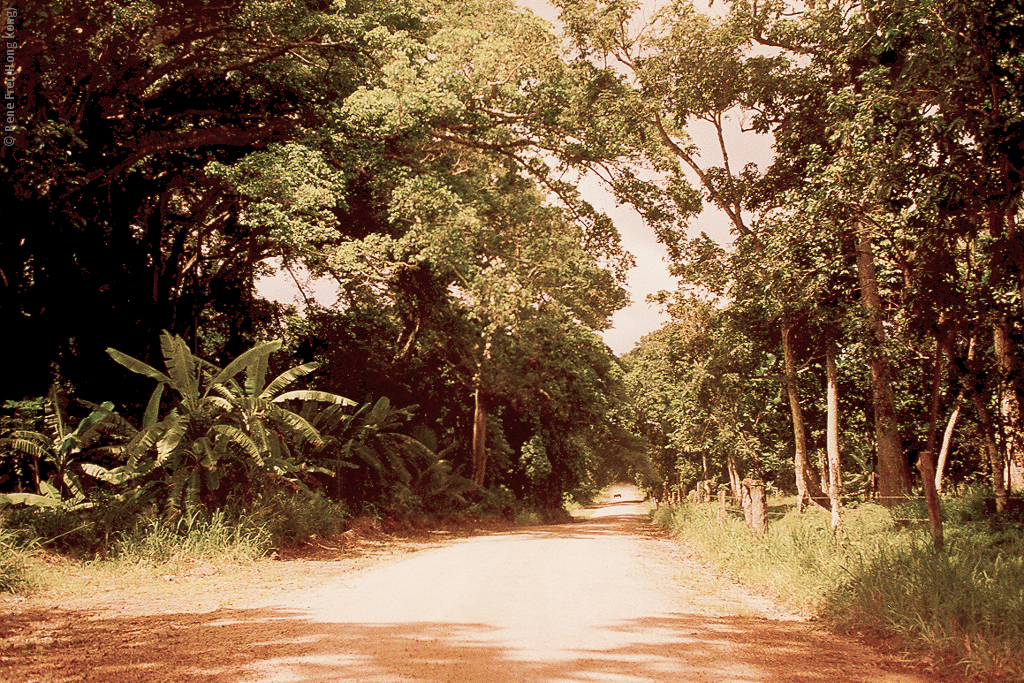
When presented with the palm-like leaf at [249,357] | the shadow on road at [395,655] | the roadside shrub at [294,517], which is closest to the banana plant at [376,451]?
the roadside shrub at [294,517]

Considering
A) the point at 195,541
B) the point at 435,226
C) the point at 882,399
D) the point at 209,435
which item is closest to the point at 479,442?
the point at 435,226

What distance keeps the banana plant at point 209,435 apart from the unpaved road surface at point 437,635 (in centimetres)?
237

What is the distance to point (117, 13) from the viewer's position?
12.2m

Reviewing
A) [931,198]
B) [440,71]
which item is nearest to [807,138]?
[440,71]

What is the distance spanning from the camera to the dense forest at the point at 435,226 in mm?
9367

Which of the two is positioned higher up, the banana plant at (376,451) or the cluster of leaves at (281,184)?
the cluster of leaves at (281,184)

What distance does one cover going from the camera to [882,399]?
1545 cm

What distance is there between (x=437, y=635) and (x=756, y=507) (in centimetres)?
796

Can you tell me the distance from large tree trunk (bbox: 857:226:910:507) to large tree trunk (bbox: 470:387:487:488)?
1385 cm

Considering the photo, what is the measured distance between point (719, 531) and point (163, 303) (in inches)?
489

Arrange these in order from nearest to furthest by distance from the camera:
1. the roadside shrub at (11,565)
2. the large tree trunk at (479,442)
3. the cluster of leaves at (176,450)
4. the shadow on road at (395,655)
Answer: the shadow on road at (395,655), the roadside shrub at (11,565), the cluster of leaves at (176,450), the large tree trunk at (479,442)

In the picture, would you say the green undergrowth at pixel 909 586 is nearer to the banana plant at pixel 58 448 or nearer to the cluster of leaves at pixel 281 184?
the cluster of leaves at pixel 281 184

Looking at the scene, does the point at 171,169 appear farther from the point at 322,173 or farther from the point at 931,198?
the point at 931,198

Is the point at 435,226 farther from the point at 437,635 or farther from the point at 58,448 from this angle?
the point at 437,635
